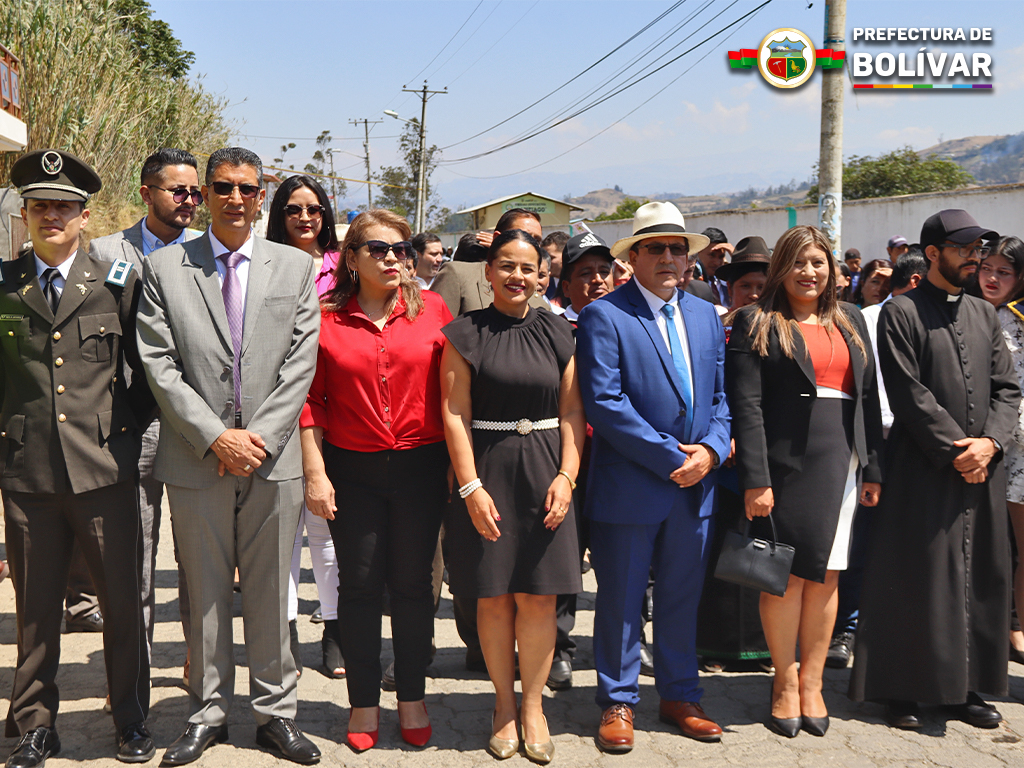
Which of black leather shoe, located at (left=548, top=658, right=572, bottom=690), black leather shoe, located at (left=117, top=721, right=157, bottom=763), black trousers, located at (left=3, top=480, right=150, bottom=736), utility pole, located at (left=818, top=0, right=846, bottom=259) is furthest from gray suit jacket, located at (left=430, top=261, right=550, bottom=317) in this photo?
utility pole, located at (left=818, top=0, right=846, bottom=259)

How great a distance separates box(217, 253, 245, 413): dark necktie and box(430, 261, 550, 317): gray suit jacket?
1354mm

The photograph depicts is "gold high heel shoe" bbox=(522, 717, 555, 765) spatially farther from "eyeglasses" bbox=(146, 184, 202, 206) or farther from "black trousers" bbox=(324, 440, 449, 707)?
"eyeglasses" bbox=(146, 184, 202, 206)

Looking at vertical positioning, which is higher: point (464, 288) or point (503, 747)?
point (464, 288)

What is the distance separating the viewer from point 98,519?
351cm

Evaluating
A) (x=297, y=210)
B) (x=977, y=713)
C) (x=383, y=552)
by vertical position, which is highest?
(x=297, y=210)

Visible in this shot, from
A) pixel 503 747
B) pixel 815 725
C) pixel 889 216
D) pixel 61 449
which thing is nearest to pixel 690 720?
pixel 815 725

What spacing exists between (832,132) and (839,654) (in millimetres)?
6963

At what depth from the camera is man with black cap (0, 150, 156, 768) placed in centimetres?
344

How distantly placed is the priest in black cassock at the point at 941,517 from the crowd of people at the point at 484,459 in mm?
14

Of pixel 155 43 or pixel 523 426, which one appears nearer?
pixel 523 426

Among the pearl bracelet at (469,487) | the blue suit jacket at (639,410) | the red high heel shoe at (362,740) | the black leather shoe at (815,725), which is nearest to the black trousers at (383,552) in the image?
the red high heel shoe at (362,740)

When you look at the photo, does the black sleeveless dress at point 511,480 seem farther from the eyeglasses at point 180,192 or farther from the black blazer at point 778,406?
the eyeglasses at point 180,192

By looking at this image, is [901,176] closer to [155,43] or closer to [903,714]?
[155,43]

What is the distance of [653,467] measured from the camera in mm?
3713
